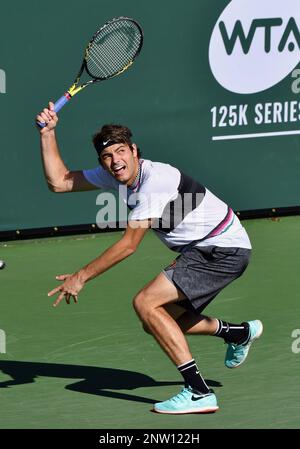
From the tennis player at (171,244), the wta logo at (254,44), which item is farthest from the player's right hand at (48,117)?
the wta logo at (254,44)

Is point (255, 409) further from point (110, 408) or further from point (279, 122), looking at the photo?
point (279, 122)

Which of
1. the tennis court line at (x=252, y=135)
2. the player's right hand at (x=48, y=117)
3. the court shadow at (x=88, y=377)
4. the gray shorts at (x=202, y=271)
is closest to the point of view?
the gray shorts at (x=202, y=271)

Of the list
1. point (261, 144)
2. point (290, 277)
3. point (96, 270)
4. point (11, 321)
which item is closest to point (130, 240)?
point (96, 270)

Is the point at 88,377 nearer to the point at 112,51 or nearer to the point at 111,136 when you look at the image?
the point at 111,136

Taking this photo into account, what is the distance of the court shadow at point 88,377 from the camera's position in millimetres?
8203

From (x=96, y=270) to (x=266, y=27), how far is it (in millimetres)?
5744

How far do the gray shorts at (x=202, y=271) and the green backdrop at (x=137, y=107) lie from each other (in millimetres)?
4212

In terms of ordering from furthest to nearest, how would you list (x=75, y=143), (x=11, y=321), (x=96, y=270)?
(x=75, y=143), (x=11, y=321), (x=96, y=270)

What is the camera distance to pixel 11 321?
9.85m

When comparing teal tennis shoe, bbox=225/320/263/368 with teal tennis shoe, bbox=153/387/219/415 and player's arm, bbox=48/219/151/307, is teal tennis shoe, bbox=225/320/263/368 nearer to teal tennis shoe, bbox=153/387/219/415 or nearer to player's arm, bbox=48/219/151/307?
teal tennis shoe, bbox=153/387/219/415

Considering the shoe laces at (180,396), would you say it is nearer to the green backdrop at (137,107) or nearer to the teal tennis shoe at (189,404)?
the teal tennis shoe at (189,404)

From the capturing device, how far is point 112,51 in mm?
9422

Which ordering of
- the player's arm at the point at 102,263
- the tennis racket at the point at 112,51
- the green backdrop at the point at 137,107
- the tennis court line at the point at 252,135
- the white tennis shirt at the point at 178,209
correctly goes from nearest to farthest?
the player's arm at the point at 102,263 → the white tennis shirt at the point at 178,209 → the tennis racket at the point at 112,51 → the green backdrop at the point at 137,107 → the tennis court line at the point at 252,135

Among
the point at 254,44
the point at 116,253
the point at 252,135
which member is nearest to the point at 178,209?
the point at 116,253
